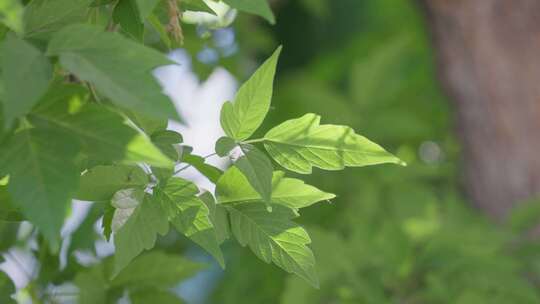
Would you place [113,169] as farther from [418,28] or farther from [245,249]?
[418,28]

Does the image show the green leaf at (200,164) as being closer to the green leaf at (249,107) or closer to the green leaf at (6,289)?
the green leaf at (249,107)

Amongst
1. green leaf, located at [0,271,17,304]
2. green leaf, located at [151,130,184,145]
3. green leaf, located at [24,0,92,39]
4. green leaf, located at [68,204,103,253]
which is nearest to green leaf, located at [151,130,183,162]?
green leaf, located at [151,130,184,145]

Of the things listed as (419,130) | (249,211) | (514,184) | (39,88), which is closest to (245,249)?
(419,130)

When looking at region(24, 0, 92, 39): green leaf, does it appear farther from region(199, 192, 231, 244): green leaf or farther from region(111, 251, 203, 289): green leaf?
region(111, 251, 203, 289): green leaf

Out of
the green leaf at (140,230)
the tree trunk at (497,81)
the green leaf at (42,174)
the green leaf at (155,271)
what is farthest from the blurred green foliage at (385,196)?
the green leaf at (42,174)

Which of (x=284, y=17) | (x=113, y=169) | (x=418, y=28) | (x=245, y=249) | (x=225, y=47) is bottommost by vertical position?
(x=245, y=249)

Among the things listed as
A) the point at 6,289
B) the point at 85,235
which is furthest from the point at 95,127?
the point at 85,235
